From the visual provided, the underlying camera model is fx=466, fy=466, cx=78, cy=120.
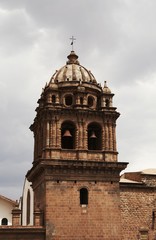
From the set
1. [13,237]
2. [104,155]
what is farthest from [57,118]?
[13,237]

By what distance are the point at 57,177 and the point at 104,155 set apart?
136 inches

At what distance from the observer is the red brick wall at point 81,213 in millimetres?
27562

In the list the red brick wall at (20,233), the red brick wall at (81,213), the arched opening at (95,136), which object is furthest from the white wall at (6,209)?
the red brick wall at (81,213)

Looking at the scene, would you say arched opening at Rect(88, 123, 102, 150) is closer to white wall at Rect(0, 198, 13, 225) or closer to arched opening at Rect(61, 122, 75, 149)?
arched opening at Rect(61, 122, 75, 149)

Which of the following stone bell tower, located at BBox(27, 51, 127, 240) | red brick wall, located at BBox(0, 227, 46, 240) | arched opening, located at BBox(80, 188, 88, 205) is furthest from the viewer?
arched opening, located at BBox(80, 188, 88, 205)

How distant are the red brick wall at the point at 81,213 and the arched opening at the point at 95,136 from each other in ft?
9.65

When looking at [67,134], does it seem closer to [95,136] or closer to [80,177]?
[95,136]

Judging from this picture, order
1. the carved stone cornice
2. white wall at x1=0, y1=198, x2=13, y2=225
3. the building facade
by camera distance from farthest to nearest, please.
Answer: white wall at x1=0, y1=198, x2=13, y2=225 < the carved stone cornice < the building facade

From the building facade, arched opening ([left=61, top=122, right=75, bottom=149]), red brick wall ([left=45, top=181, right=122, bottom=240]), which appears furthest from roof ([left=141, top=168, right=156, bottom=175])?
arched opening ([left=61, top=122, right=75, bottom=149])

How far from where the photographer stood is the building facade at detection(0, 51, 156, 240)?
27812mm

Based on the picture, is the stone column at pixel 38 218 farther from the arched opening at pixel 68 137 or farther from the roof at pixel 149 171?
the roof at pixel 149 171

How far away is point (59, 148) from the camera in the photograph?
28891 mm

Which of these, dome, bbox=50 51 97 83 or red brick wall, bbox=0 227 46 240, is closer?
red brick wall, bbox=0 227 46 240

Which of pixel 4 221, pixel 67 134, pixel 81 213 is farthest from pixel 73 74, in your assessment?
pixel 4 221
